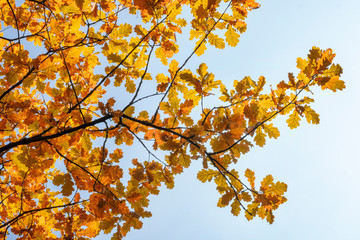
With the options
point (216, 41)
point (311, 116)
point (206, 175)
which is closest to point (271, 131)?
point (311, 116)

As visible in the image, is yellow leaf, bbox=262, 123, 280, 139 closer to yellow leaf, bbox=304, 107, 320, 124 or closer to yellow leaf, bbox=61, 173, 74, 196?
yellow leaf, bbox=304, 107, 320, 124

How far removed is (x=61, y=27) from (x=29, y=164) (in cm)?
193

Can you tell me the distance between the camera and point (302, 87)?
6.50ft

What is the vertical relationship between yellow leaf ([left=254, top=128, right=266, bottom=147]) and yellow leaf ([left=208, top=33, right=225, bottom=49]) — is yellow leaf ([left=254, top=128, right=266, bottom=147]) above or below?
below

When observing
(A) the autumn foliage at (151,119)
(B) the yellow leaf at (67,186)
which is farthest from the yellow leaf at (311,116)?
(B) the yellow leaf at (67,186)

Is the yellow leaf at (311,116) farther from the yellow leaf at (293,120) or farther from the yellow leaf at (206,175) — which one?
the yellow leaf at (206,175)

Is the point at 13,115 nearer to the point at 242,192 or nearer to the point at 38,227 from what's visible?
the point at 38,227

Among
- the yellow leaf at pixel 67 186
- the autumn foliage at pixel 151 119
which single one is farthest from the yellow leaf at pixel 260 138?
the yellow leaf at pixel 67 186

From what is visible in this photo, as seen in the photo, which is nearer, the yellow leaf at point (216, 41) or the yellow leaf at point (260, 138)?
the yellow leaf at point (260, 138)

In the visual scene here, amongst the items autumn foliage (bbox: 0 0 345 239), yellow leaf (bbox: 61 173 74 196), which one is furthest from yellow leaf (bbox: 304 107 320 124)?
yellow leaf (bbox: 61 173 74 196)

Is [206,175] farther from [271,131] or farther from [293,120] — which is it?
[293,120]

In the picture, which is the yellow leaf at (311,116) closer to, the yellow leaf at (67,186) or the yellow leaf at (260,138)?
the yellow leaf at (260,138)

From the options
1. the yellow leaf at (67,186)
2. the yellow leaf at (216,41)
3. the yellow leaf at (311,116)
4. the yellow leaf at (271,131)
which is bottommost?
the yellow leaf at (311,116)

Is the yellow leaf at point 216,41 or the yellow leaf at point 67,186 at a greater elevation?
the yellow leaf at point 216,41
